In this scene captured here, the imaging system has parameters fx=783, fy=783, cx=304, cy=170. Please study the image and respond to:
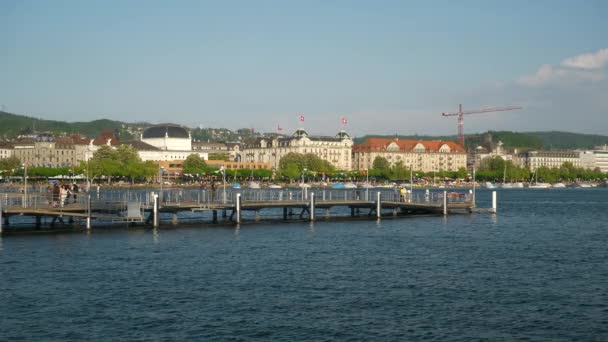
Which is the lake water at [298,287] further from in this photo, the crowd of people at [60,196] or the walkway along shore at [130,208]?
the crowd of people at [60,196]

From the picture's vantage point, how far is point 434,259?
47031mm

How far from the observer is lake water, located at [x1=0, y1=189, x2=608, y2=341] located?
29.0m

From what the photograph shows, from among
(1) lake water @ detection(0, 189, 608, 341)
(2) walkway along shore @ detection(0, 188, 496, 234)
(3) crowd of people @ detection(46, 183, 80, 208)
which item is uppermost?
(3) crowd of people @ detection(46, 183, 80, 208)

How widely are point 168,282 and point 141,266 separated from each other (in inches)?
206

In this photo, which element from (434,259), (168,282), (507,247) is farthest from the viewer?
(507,247)

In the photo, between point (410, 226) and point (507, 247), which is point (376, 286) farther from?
point (410, 226)

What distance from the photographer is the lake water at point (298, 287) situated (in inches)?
1140

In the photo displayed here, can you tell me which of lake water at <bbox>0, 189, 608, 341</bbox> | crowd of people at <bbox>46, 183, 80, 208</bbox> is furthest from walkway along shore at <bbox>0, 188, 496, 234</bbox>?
lake water at <bbox>0, 189, 608, 341</bbox>

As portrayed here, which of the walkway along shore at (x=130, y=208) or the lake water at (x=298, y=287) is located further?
the walkway along shore at (x=130, y=208)

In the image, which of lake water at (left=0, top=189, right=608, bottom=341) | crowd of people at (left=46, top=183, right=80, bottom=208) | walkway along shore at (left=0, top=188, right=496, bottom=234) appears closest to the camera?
lake water at (left=0, top=189, right=608, bottom=341)

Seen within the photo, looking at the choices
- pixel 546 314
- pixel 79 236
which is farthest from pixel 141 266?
pixel 546 314

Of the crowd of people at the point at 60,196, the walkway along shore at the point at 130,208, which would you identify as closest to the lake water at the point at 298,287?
the walkway along shore at the point at 130,208

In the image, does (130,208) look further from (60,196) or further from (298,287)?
(298,287)

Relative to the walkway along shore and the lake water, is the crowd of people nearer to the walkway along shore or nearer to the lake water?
the walkway along shore
